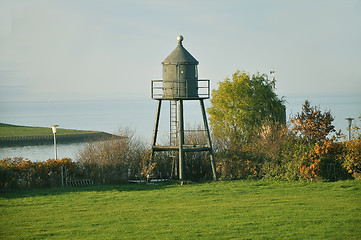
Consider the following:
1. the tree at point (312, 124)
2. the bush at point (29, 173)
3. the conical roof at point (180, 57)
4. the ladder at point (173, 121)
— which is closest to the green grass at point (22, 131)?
the bush at point (29, 173)

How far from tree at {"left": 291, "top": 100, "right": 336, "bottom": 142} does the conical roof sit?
6362 millimetres

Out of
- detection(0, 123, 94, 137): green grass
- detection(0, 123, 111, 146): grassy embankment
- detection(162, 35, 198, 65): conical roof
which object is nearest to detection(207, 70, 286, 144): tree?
detection(162, 35, 198, 65): conical roof

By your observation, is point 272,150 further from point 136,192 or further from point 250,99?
point 250,99

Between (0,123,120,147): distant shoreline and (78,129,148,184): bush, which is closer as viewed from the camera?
(78,129,148,184): bush

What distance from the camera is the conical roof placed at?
24609 millimetres

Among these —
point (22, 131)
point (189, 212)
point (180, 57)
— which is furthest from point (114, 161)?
point (22, 131)

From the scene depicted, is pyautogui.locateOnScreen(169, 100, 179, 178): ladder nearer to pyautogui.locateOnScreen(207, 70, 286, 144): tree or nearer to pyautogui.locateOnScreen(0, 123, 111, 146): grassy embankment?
pyautogui.locateOnScreen(207, 70, 286, 144): tree

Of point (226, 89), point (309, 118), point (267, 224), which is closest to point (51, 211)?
point (267, 224)

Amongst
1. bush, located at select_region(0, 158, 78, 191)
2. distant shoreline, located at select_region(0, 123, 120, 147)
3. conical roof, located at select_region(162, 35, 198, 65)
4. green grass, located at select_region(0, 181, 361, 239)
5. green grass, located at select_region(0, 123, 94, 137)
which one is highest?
conical roof, located at select_region(162, 35, 198, 65)

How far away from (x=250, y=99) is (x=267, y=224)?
75.6 feet

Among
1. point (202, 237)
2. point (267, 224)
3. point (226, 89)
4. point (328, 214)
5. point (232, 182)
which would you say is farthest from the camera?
point (226, 89)

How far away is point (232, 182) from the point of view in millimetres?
23469

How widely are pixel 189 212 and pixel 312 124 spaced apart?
11885 millimetres

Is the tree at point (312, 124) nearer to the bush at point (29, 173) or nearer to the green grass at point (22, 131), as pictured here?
the bush at point (29, 173)
